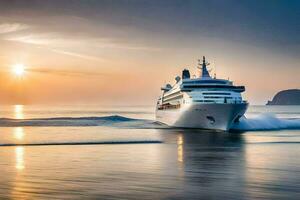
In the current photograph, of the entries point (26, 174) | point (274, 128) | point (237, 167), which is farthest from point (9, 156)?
point (274, 128)

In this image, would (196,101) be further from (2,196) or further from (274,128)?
(2,196)

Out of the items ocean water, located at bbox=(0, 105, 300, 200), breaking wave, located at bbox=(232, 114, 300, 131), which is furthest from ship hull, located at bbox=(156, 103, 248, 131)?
ocean water, located at bbox=(0, 105, 300, 200)

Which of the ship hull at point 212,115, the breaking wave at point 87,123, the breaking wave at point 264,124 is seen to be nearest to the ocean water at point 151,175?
the ship hull at point 212,115

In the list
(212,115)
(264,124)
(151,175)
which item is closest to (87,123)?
(264,124)

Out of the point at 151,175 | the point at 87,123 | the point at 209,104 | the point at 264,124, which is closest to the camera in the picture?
the point at 151,175

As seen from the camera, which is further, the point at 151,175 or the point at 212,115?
the point at 212,115

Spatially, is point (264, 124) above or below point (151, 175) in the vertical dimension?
above

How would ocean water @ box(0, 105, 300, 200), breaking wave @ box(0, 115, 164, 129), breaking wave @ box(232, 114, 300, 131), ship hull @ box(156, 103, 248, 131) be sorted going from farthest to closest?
breaking wave @ box(0, 115, 164, 129), breaking wave @ box(232, 114, 300, 131), ship hull @ box(156, 103, 248, 131), ocean water @ box(0, 105, 300, 200)

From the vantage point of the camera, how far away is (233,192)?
2241 cm

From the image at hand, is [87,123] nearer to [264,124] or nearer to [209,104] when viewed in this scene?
[264,124]

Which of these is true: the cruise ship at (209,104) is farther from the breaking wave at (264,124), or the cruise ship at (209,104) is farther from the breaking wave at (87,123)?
the breaking wave at (87,123)

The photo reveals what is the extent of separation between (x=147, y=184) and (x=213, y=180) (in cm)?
380

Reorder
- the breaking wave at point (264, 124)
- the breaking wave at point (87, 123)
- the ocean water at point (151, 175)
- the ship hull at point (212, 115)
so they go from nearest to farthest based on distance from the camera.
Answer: the ocean water at point (151, 175), the ship hull at point (212, 115), the breaking wave at point (264, 124), the breaking wave at point (87, 123)

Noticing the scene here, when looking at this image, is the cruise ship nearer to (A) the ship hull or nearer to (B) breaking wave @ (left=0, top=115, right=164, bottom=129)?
(A) the ship hull
